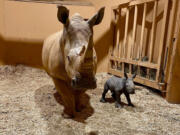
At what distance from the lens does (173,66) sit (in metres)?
2.18

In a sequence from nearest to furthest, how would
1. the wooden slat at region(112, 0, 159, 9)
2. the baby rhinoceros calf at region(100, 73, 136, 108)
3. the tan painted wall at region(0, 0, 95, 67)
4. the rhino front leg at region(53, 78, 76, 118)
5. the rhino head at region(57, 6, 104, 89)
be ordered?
the rhino head at region(57, 6, 104, 89) < the rhino front leg at region(53, 78, 76, 118) < the baby rhinoceros calf at region(100, 73, 136, 108) < the wooden slat at region(112, 0, 159, 9) < the tan painted wall at region(0, 0, 95, 67)

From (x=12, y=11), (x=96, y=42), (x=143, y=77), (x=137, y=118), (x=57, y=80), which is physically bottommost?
(x=137, y=118)

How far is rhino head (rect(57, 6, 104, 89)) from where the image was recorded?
3.84 ft

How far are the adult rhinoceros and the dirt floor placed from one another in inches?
7.7

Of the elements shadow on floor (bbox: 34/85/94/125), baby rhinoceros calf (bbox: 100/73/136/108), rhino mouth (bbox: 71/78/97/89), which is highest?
rhino mouth (bbox: 71/78/97/89)

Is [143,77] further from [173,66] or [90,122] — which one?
[90,122]

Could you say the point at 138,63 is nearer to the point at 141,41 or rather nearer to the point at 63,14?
the point at 141,41

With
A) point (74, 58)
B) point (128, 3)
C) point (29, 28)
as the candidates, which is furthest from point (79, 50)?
point (29, 28)

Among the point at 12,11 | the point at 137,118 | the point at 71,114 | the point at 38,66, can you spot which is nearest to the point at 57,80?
the point at 71,114

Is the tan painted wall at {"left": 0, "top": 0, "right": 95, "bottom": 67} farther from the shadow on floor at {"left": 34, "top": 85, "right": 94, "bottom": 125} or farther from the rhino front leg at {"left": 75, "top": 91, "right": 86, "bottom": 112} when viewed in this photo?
the rhino front leg at {"left": 75, "top": 91, "right": 86, "bottom": 112}

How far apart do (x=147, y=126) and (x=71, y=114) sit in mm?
755

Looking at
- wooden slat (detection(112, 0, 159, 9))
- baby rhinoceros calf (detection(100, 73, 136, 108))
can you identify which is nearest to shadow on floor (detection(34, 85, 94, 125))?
baby rhinoceros calf (detection(100, 73, 136, 108))

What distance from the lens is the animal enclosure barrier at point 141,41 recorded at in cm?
238

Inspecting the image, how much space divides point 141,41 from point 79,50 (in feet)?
5.66
